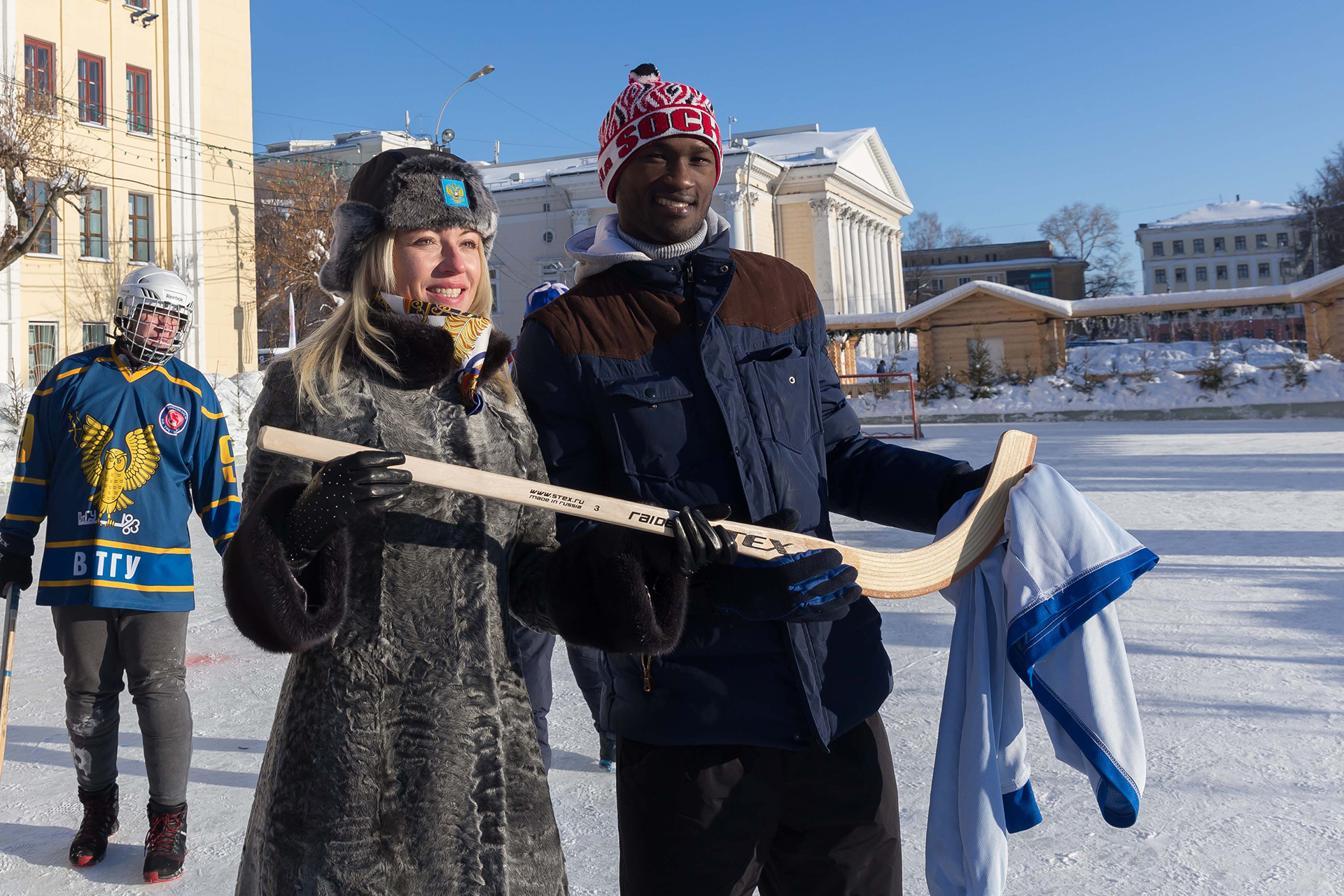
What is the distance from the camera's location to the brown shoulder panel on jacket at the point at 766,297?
187cm

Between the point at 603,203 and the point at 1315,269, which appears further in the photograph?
the point at 1315,269

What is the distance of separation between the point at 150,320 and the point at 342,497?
7.61ft

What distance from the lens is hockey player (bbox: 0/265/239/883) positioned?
309 cm

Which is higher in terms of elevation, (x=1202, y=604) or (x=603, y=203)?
(x=603, y=203)

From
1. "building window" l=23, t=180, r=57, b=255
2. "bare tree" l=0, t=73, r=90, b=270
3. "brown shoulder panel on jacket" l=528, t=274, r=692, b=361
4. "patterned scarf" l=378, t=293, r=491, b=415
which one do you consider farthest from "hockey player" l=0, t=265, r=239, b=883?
"building window" l=23, t=180, r=57, b=255

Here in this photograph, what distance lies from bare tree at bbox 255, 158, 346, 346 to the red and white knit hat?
98.2 feet

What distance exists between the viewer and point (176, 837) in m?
3.06

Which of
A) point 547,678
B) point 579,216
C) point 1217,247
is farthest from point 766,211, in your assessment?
point 1217,247

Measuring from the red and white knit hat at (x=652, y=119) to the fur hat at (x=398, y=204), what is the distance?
11.1 inches

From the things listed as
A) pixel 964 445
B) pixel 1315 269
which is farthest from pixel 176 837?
pixel 1315 269

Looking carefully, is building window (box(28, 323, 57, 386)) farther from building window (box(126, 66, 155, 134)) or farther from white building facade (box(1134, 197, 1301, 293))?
white building facade (box(1134, 197, 1301, 293))

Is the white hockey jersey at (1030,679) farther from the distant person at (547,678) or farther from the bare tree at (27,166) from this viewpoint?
the bare tree at (27,166)

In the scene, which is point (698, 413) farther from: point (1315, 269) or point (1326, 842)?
point (1315, 269)

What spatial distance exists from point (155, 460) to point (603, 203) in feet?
140
